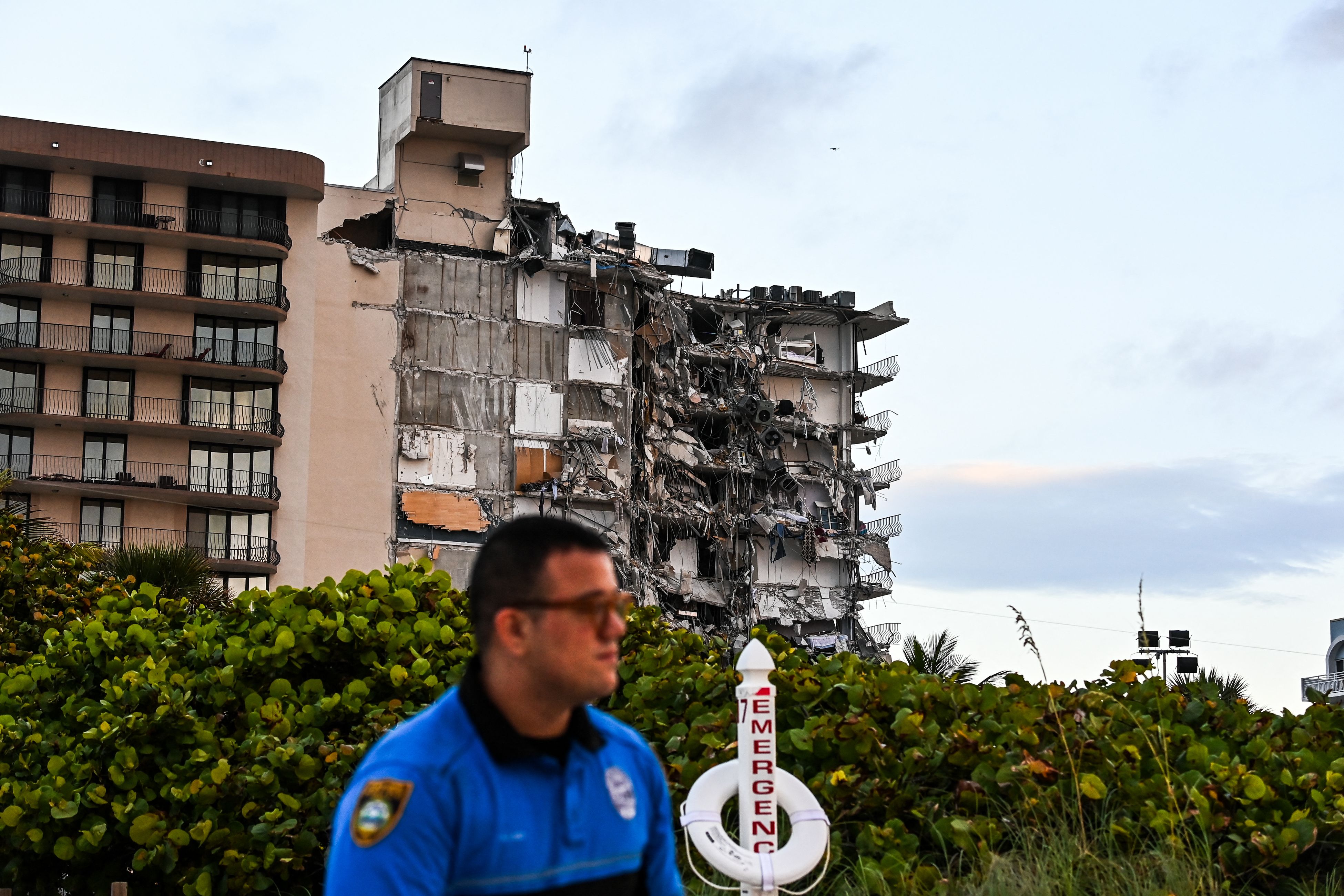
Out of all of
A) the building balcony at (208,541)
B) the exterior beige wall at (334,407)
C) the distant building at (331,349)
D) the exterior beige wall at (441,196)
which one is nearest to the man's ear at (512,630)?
the distant building at (331,349)

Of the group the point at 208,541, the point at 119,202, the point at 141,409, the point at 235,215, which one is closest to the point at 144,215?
the point at 119,202

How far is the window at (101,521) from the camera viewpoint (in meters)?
50.3

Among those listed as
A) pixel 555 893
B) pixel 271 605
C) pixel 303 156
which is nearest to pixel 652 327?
pixel 303 156

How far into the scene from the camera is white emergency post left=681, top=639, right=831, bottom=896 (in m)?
6.55

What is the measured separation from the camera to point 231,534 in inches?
2042

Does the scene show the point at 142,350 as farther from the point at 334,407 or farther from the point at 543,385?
the point at 543,385

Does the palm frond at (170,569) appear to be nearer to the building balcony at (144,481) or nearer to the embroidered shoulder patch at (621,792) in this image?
the embroidered shoulder patch at (621,792)

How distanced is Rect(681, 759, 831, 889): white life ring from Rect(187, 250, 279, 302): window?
1936 inches

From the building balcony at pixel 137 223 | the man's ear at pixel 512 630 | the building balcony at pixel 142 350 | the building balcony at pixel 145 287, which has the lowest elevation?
the man's ear at pixel 512 630

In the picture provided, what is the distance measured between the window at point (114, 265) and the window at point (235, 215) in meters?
2.16

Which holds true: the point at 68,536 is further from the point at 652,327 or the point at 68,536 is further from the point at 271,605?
the point at 271,605

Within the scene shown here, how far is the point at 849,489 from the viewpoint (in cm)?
7556

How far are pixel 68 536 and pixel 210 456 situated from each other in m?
5.34

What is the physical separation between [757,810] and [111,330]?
4973 centimetres
